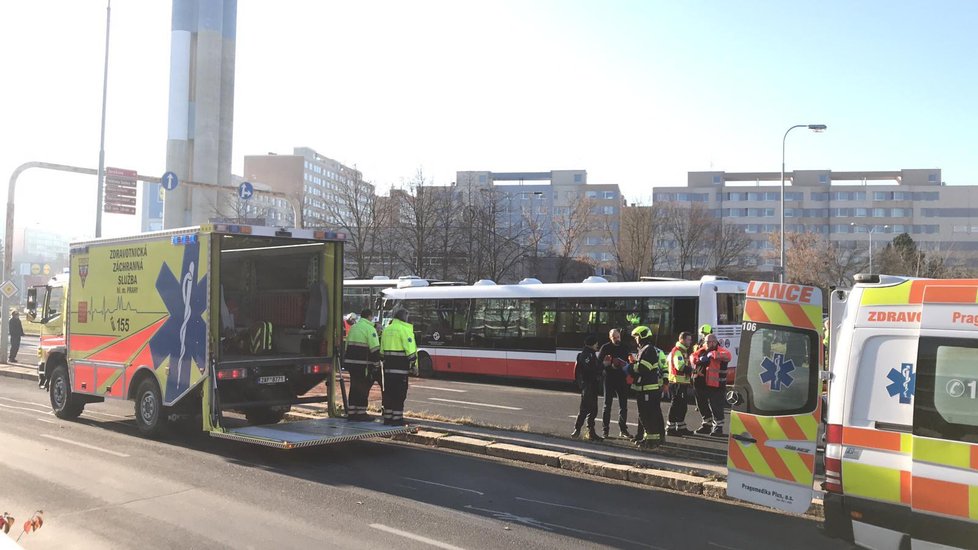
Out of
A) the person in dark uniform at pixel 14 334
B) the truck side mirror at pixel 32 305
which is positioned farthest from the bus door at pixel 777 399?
the person in dark uniform at pixel 14 334

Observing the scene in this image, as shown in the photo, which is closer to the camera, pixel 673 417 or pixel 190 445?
pixel 190 445

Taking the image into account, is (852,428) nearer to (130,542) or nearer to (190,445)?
(130,542)

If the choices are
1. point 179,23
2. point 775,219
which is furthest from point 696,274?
point 179,23

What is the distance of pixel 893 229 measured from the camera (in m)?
93.9

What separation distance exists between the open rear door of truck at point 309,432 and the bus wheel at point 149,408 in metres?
1.48

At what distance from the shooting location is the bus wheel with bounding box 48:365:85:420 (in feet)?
43.1

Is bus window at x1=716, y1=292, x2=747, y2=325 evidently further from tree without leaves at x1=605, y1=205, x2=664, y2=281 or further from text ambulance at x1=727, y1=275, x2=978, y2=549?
tree without leaves at x1=605, y1=205, x2=664, y2=281

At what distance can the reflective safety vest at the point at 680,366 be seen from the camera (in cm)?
1191

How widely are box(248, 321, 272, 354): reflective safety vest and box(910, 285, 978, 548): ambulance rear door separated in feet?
32.6

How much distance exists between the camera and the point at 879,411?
505 centimetres

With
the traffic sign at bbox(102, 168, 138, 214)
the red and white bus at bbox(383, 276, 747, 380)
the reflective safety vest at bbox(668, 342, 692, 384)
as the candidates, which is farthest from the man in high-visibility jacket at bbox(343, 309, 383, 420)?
the traffic sign at bbox(102, 168, 138, 214)

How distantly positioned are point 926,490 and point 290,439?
7.30 metres

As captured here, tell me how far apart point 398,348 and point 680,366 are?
4744mm

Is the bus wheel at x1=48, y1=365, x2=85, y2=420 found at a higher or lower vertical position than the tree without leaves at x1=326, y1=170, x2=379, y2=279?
lower
